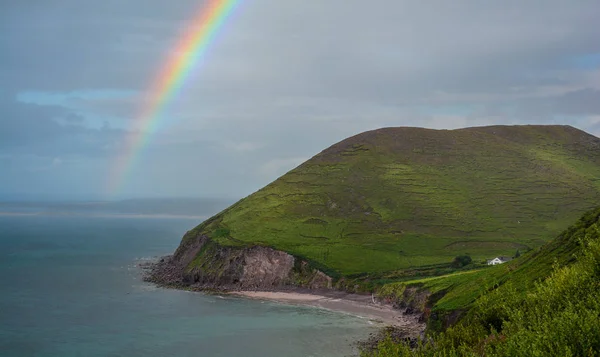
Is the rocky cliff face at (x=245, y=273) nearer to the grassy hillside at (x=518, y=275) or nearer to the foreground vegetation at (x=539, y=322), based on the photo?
the grassy hillside at (x=518, y=275)

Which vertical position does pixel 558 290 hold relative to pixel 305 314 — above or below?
above

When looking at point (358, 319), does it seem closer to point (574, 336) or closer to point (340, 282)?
point (340, 282)

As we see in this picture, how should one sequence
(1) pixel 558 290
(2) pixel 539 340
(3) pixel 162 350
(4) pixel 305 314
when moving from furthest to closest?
(4) pixel 305 314 → (3) pixel 162 350 → (1) pixel 558 290 → (2) pixel 539 340

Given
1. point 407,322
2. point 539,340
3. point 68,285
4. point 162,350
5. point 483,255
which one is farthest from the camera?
point 483,255

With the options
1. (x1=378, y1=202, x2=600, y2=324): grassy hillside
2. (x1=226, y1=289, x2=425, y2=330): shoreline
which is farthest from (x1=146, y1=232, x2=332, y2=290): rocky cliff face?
(x1=378, y1=202, x2=600, y2=324): grassy hillside

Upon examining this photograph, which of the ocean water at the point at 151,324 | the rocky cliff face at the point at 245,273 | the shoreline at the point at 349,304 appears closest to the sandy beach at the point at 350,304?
the shoreline at the point at 349,304

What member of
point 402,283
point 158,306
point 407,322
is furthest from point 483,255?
point 158,306

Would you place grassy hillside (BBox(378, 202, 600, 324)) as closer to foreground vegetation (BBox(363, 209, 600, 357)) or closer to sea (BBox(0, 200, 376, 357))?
foreground vegetation (BBox(363, 209, 600, 357))

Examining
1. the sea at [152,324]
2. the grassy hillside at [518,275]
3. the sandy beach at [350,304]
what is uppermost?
the grassy hillside at [518,275]
